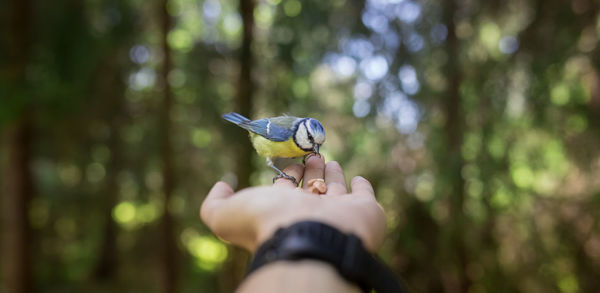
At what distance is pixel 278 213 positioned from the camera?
144 centimetres

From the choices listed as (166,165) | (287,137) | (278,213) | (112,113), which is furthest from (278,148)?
(112,113)

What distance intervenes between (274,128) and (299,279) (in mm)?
1332

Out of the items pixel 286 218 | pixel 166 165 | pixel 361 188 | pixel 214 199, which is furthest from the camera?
pixel 166 165

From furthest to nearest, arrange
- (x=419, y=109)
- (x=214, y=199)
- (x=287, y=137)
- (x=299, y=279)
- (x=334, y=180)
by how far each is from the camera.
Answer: (x=419, y=109), (x=287, y=137), (x=334, y=180), (x=214, y=199), (x=299, y=279)

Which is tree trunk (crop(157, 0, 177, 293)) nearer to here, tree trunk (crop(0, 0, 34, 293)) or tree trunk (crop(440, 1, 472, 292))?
tree trunk (crop(0, 0, 34, 293))

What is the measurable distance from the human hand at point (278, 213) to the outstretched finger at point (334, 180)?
0.39ft

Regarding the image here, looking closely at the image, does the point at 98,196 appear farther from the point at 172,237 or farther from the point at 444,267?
the point at 444,267

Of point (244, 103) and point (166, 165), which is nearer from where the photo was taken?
point (244, 103)

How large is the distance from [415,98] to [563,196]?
68.0 inches

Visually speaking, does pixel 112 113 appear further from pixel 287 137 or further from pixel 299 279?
pixel 299 279

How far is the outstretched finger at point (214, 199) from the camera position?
172 centimetres

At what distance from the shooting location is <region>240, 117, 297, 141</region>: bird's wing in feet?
7.54

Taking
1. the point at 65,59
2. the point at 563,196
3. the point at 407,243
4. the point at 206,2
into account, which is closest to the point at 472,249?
the point at 407,243

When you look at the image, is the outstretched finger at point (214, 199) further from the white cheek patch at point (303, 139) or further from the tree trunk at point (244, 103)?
the tree trunk at point (244, 103)
